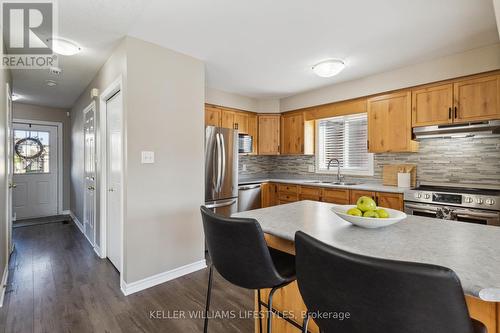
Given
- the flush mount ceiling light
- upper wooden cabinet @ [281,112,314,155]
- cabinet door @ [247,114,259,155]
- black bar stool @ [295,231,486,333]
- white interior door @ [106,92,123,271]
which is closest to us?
black bar stool @ [295,231,486,333]

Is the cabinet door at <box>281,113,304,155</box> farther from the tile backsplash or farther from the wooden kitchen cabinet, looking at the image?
the tile backsplash

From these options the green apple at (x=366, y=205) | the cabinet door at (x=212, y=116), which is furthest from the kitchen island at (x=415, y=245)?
the cabinet door at (x=212, y=116)

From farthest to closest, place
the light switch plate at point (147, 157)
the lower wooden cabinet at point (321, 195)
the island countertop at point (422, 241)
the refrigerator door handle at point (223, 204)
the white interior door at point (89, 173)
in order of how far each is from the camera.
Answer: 1. the white interior door at point (89, 173)
2. the refrigerator door handle at point (223, 204)
3. the lower wooden cabinet at point (321, 195)
4. the light switch plate at point (147, 157)
5. the island countertop at point (422, 241)

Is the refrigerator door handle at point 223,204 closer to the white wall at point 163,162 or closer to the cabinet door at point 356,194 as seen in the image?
the white wall at point 163,162

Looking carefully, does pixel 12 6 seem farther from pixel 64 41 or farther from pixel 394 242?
pixel 394 242

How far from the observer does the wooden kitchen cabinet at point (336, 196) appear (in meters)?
3.36

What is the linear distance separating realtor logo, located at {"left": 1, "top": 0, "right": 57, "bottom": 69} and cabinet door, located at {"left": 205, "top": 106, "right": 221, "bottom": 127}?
1.98 metres

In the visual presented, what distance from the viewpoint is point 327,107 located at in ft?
13.2

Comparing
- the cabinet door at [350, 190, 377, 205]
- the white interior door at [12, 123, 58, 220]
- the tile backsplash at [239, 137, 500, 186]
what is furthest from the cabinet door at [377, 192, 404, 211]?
the white interior door at [12, 123, 58, 220]

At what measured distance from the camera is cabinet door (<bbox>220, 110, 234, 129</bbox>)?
4219mm

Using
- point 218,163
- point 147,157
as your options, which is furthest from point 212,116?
point 147,157

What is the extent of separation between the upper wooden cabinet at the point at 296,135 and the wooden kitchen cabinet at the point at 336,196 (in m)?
1.00

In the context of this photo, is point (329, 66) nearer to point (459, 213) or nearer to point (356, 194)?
point (356, 194)

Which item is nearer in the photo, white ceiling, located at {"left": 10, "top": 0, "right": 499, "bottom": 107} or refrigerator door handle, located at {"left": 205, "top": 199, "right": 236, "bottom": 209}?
white ceiling, located at {"left": 10, "top": 0, "right": 499, "bottom": 107}
